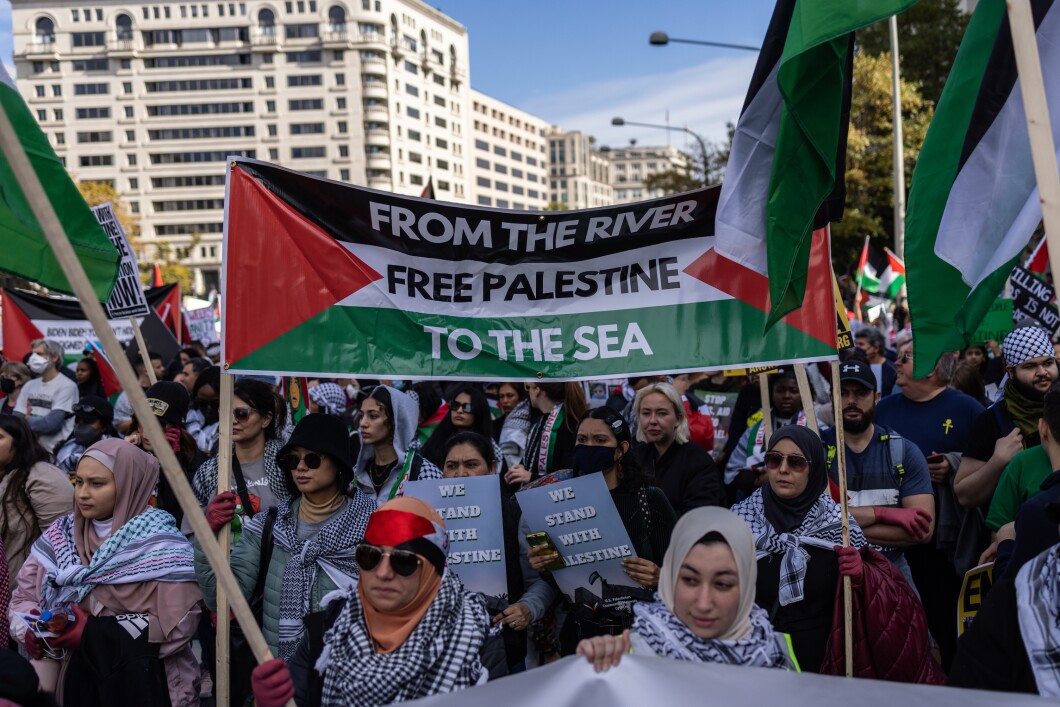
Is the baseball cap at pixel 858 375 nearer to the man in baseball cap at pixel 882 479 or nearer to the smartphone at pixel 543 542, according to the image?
the man in baseball cap at pixel 882 479

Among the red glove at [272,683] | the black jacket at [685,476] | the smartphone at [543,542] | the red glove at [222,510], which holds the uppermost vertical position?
the red glove at [222,510]

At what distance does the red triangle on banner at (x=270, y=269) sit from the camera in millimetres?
4074

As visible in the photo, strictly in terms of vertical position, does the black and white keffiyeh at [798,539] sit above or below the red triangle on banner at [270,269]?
below

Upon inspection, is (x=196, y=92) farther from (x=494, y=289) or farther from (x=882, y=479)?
(x=882, y=479)

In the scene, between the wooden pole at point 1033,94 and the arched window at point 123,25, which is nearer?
the wooden pole at point 1033,94

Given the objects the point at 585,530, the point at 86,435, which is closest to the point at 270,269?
the point at 585,530

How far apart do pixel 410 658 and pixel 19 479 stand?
2.77 meters

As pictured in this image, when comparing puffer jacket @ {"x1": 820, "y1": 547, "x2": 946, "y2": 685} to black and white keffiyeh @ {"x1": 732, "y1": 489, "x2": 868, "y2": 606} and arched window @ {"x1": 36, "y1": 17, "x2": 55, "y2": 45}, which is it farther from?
arched window @ {"x1": 36, "y1": 17, "x2": 55, "y2": 45}

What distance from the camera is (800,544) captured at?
387cm

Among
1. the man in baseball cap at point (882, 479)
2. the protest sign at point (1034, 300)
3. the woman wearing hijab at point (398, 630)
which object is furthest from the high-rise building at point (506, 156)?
the woman wearing hijab at point (398, 630)

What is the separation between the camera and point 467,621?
3092 millimetres

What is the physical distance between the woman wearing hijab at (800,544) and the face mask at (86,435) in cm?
483

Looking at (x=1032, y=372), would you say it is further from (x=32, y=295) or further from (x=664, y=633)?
(x=32, y=295)

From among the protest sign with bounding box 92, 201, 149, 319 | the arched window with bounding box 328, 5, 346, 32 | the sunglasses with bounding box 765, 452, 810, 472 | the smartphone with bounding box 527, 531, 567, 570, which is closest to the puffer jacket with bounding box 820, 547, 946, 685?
the sunglasses with bounding box 765, 452, 810, 472
